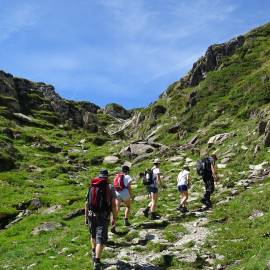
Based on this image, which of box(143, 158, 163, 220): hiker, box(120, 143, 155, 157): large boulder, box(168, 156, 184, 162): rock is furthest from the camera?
box(120, 143, 155, 157): large boulder

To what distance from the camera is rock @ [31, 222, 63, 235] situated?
29.0 m

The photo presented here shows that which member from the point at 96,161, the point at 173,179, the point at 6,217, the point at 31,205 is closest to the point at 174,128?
the point at 96,161

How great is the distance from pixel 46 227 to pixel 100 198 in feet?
40.0

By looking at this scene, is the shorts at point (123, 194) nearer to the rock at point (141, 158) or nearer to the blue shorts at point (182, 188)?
the blue shorts at point (182, 188)

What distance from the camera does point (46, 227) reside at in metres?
29.7

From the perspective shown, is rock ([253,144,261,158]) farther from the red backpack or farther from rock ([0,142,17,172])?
rock ([0,142,17,172])

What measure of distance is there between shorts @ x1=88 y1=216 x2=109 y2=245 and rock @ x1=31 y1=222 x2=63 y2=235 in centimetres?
1090

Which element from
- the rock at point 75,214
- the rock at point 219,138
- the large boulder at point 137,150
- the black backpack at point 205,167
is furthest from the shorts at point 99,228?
the large boulder at point 137,150

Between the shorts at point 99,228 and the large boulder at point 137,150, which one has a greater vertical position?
the large boulder at point 137,150

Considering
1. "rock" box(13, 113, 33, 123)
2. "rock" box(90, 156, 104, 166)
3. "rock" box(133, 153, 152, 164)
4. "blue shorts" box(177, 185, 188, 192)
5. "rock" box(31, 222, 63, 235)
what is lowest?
"rock" box(31, 222, 63, 235)

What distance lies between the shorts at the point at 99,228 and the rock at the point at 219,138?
3130 cm

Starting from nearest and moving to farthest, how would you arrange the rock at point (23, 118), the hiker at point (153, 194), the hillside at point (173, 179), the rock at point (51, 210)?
the hillside at point (173, 179) < the hiker at point (153, 194) < the rock at point (51, 210) < the rock at point (23, 118)

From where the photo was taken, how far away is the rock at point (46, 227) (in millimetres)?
29031

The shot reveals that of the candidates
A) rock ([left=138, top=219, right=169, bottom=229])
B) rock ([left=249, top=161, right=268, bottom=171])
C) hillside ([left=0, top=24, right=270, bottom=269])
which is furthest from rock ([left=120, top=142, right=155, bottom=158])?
rock ([left=138, top=219, right=169, bottom=229])
